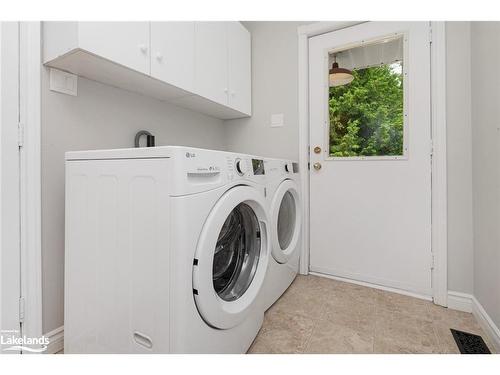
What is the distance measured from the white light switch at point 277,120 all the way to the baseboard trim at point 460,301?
5.24 ft

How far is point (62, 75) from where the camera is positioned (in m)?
1.27

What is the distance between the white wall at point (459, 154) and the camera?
155cm

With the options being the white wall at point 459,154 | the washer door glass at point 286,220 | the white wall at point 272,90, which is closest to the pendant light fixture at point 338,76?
the white wall at point 272,90

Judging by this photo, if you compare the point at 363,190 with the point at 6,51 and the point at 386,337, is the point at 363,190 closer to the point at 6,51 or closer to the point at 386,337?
the point at 386,337

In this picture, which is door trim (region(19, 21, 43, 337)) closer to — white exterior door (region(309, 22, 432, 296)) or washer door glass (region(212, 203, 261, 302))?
washer door glass (region(212, 203, 261, 302))

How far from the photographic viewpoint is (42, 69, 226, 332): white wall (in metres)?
1.21

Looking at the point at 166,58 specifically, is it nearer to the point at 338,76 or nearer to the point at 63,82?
the point at 63,82

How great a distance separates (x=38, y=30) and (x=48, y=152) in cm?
53

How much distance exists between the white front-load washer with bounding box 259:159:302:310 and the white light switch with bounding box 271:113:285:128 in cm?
42

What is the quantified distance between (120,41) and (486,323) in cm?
221

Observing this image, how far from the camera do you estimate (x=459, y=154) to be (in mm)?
1579

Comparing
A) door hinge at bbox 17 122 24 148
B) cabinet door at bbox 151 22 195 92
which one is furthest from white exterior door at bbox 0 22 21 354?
cabinet door at bbox 151 22 195 92

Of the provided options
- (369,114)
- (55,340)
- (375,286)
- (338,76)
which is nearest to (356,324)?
(375,286)
